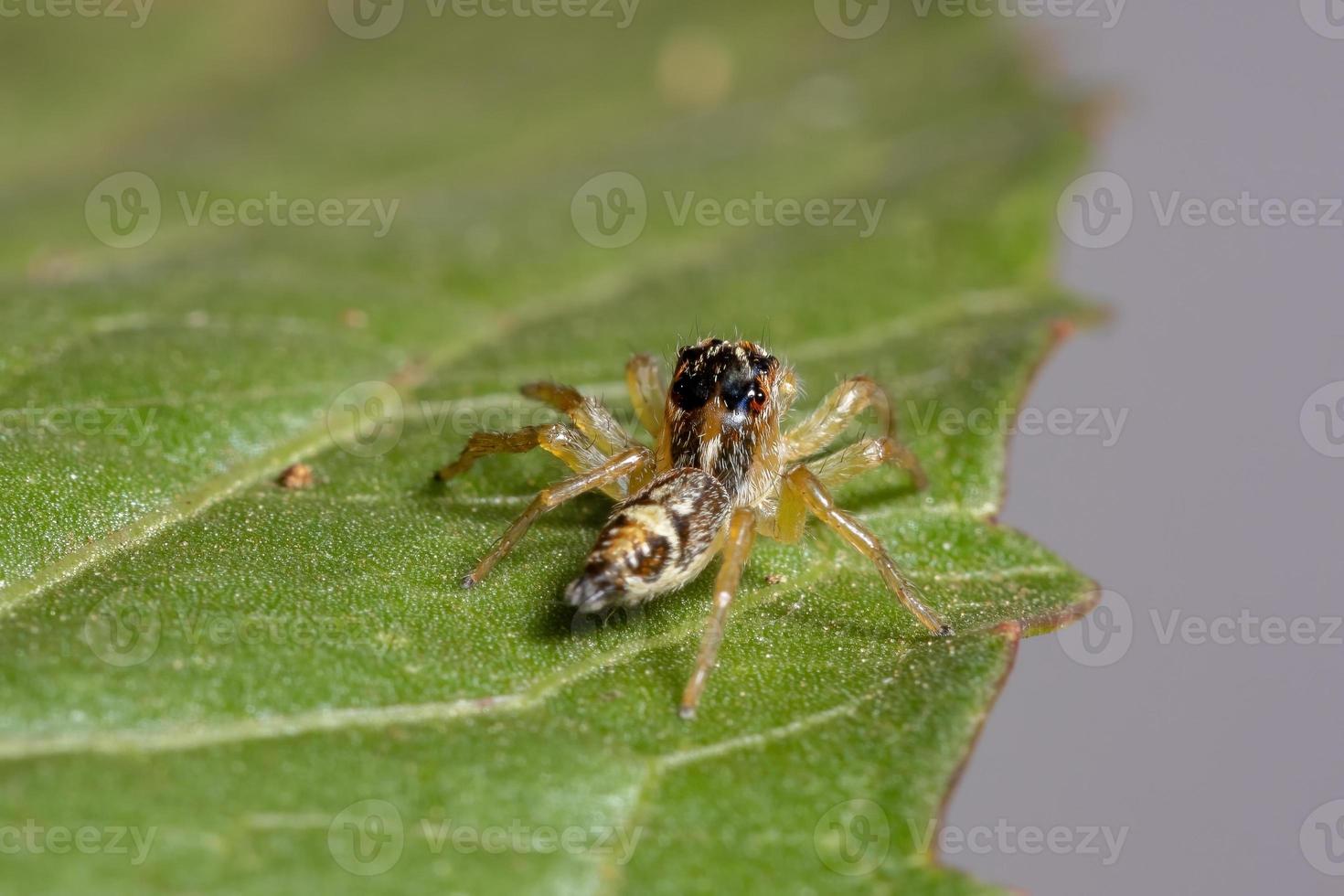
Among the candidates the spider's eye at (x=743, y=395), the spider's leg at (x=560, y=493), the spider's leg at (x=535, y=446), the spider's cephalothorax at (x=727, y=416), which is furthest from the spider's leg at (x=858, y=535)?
the spider's leg at (x=535, y=446)

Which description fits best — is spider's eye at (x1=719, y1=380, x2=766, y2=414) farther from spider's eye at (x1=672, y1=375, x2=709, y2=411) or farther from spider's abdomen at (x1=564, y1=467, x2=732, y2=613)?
spider's abdomen at (x1=564, y1=467, x2=732, y2=613)

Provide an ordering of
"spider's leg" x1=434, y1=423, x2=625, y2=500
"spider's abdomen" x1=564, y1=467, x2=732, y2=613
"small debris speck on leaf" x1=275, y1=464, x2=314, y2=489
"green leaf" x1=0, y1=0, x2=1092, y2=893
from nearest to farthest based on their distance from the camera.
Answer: "green leaf" x1=0, y1=0, x2=1092, y2=893 < "spider's abdomen" x1=564, y1=467, x2=732, y2=613 < "small debris speck on leaf" x1=275, y1=464, x2=314, y2=489 < "spider's leg" x1=434, y1=423, x2=625, y2=500

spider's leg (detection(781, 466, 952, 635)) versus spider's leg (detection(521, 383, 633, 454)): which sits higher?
spider's leg (detection(521, 383, 633, 454))

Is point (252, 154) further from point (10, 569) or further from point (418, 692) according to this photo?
point (418, 692)

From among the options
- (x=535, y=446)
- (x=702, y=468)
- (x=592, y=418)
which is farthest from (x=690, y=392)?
(x=535, y=446)

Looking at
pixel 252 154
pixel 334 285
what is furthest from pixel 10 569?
pixel 252 154

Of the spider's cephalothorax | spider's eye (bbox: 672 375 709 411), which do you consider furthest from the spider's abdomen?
spider's eye (bbox: 672 375 709 411)

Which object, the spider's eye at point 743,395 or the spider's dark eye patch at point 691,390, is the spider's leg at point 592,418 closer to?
the spider's dark eye patch at point 691,390
